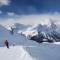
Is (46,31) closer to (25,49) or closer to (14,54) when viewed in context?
(25,49)

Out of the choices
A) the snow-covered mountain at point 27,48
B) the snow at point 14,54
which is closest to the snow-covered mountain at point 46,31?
the snow-covered mountain at point 27,48

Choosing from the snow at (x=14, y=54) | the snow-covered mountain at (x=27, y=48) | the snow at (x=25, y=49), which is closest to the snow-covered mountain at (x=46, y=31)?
the snow-covered mountain at (x=27, y=48)

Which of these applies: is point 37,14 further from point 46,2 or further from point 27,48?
point 27,48

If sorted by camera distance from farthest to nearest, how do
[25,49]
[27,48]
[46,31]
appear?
[46,31] → [27,48] → [25,49]

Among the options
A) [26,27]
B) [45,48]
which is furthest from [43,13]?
[45,48]

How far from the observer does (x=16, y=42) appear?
169 inches

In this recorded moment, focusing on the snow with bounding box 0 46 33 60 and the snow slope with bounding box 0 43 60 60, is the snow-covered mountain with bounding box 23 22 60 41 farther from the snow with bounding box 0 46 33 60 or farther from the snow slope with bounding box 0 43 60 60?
the snow with bounding box 0 46 33 60

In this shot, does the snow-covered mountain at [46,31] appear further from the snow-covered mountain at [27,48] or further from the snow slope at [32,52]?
the snow slope at [32,52]

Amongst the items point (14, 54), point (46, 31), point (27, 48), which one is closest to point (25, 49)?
point (27, 48)

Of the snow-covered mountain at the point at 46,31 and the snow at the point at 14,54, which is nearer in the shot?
the snow at the point at 14,54

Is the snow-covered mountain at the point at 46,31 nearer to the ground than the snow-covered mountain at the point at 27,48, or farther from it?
farther from it

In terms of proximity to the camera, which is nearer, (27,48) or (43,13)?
(27,48)

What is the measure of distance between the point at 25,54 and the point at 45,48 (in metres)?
0.56

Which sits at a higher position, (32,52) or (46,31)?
(46,31)
